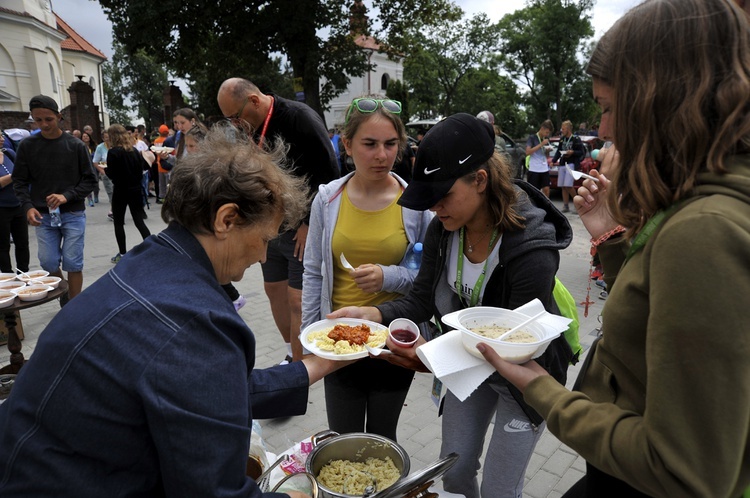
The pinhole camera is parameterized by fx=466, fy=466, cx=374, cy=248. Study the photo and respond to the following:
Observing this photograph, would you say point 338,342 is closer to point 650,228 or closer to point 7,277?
point 650,228

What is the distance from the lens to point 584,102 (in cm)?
3906

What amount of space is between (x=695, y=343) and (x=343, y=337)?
4.76ft

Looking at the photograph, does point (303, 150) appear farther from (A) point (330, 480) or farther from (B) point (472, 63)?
(B) point (472, 63)

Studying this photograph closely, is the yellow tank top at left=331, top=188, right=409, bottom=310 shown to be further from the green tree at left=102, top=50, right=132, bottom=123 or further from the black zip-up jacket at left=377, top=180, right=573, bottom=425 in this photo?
the green tree at left=102, top=50, right=132, bottom=123

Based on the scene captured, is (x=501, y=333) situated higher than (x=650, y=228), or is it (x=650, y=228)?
(x=650, y=228)

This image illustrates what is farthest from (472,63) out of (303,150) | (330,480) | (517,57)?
(330,480)

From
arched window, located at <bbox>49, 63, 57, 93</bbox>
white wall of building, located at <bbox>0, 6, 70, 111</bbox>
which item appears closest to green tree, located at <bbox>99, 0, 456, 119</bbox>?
white wall of building, located at <bbox>0, 6, 70, 111</bbox>

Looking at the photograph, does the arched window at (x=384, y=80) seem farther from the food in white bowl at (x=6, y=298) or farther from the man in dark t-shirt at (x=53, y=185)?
the food in white bowl at (x=6, y=298)

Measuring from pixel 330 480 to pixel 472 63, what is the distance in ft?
137

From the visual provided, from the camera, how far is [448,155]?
177cm

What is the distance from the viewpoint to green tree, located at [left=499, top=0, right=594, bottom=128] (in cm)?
3716

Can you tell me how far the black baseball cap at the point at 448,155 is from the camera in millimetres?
1775

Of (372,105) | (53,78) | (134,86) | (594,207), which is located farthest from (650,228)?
(134,86)

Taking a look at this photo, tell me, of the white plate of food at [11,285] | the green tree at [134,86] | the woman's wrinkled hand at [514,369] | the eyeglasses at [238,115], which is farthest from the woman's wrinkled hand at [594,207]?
the green tree at [134,86]
